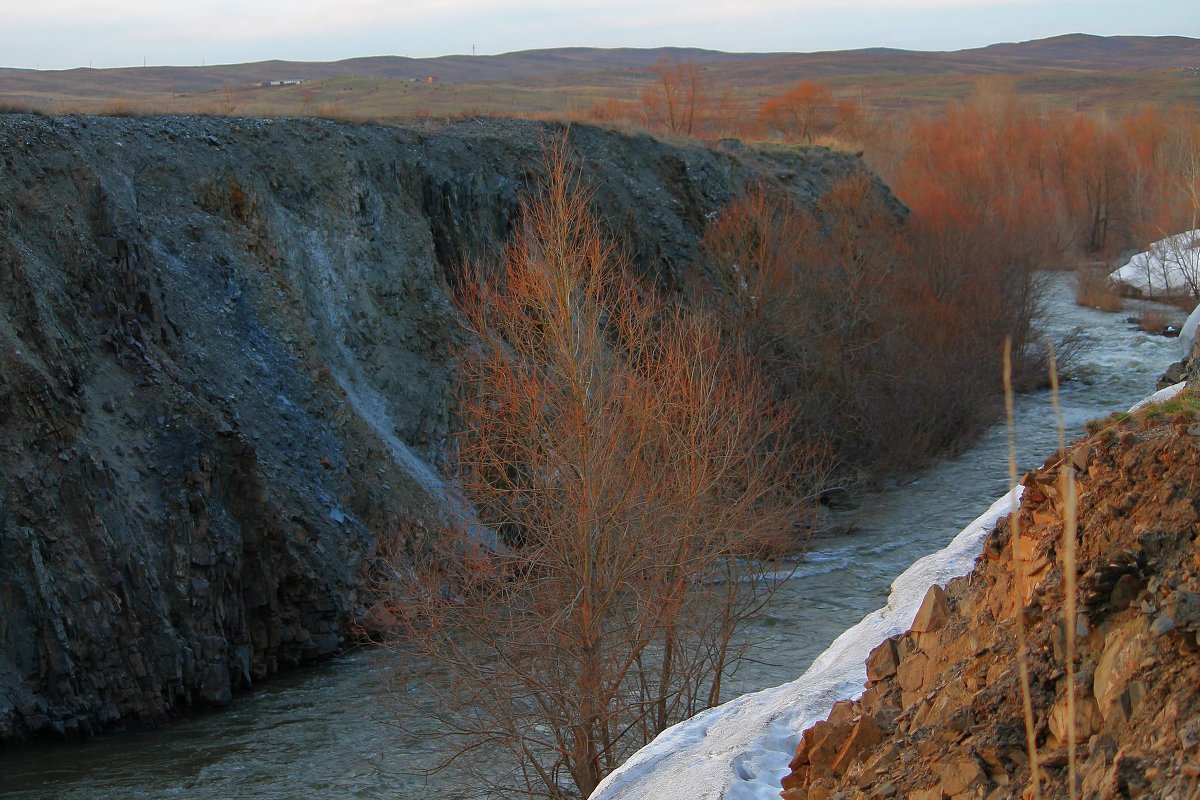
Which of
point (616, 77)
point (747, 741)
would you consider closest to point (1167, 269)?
point (747, 741)

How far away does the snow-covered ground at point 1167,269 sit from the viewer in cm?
3416

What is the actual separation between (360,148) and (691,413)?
36.6ft

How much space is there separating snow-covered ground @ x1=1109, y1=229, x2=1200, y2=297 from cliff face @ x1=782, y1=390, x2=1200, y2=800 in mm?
31566

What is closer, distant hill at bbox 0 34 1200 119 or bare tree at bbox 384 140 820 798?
bare tree at bbox 384 140 820 798

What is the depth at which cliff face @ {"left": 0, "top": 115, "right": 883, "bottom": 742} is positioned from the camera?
40.6ft

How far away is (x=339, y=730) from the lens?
1230cm

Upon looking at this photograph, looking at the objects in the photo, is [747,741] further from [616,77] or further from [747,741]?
[616,77]

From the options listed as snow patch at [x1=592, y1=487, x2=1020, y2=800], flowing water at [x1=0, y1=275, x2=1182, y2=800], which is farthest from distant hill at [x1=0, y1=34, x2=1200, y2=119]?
snow patch at [x1=592, y1=487, x2=1020, y2=800]

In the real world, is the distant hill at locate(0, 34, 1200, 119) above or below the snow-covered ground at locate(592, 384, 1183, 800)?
above

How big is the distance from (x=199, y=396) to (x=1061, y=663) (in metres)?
12.4

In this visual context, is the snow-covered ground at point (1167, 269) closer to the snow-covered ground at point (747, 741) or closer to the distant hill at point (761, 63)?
the snow-covered ground at point (747, 741)

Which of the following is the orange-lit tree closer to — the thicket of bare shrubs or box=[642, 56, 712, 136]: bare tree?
box=[642, 56, 712, 136]: bare tree

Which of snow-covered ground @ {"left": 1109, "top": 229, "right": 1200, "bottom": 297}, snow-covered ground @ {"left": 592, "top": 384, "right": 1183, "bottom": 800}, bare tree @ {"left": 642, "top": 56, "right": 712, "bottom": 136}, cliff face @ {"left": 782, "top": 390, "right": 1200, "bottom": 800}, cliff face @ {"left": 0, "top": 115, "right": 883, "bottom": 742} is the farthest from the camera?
bare tree @ {"left": 642, "top": 56, "right": 712, "bottom": 136}

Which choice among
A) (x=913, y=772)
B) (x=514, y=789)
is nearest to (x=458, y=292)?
(x=514, y=789)
